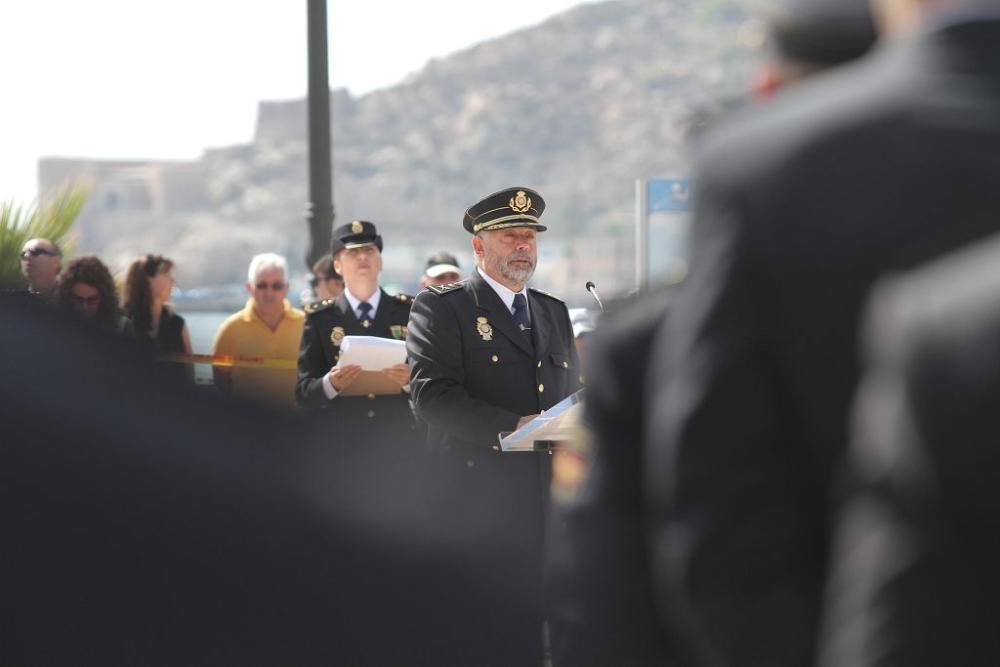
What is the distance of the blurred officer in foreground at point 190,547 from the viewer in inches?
152

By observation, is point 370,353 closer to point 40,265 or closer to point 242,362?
point 242,362

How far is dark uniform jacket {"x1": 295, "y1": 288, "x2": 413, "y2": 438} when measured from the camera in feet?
16.7

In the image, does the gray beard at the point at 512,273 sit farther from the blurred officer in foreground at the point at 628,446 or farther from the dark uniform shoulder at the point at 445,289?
the blurred officer in foreground at the point at 628,446

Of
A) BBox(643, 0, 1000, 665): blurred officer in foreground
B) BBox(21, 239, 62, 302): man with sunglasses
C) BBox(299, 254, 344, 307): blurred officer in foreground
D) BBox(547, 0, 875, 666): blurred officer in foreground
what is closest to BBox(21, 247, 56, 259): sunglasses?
BBox(21, 239, 62, 302): man with sunglasses

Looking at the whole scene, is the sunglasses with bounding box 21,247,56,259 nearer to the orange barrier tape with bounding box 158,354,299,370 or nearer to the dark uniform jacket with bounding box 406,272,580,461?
the orange barrier tape with bounding box 158,354,299,370

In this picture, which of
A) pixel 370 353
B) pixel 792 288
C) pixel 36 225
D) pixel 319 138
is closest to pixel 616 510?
pixel 792 288

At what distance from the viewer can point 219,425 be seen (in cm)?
415

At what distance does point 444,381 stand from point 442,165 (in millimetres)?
181054

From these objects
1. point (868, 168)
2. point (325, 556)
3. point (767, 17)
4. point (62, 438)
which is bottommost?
point (325, 556)

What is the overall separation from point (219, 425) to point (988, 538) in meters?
3.37

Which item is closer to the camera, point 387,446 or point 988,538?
point 988,538

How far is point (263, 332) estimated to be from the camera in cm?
699

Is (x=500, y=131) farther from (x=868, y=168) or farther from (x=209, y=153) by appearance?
(x=868, y=168)

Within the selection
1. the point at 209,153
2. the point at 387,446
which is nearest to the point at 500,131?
the point at 209,153
